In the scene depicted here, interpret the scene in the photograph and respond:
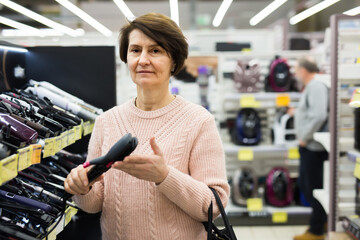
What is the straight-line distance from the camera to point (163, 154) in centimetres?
130

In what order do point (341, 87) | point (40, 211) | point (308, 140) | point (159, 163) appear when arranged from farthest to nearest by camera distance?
point (308, 140), point (341, 87), point (40, 211), point (159, 163)

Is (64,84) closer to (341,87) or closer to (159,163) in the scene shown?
(159,163)

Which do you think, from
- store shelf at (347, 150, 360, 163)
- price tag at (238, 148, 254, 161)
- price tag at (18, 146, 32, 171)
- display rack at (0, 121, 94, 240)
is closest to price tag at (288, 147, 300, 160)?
price tag at (238, 148, 254, 161)

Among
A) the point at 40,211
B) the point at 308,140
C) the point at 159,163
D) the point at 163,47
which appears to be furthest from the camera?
the point at 308,140

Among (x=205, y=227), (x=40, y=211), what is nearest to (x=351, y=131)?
(x=205, y=227)

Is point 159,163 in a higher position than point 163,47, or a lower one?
lower

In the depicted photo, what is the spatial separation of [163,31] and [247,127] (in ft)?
10.4

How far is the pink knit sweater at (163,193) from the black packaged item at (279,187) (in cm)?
308

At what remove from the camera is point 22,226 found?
135cm

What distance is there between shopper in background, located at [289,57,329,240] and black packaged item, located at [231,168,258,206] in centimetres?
57

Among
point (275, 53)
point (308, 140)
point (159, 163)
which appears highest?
point (275, 53)

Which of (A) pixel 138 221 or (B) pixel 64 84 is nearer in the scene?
(A) pixel 138 221

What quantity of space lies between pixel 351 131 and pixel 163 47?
1.95 m

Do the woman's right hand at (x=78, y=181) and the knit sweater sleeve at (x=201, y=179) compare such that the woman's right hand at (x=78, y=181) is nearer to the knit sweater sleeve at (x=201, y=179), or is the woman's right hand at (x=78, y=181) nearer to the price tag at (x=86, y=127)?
the knit sweater sleeve at (x=201, y=179)
